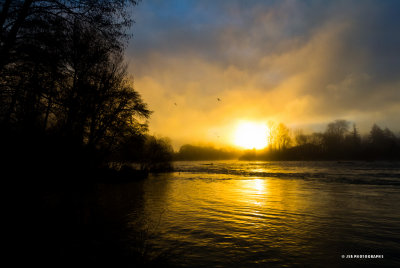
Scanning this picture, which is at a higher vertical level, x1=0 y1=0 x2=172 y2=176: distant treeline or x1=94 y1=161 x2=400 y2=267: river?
x1=0 y1=0 x2=172 y2=176: distant treeline

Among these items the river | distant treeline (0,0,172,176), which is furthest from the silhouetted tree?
the river

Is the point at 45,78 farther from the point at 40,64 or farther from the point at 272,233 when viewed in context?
the point at 272,233

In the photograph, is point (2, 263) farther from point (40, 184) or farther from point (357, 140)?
point (357, 140)

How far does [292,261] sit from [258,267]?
108cm

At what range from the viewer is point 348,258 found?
5.76 meters

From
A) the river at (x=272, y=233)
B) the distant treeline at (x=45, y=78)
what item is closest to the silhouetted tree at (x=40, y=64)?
the distant treeline at (x=45, y=78)

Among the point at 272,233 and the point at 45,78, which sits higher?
the point at 45,78

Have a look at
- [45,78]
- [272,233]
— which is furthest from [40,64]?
[272,233]

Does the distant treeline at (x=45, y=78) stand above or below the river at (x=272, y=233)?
above

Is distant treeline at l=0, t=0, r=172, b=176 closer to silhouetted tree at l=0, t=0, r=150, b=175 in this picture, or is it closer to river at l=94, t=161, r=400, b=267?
silhouetted tree at l=0, t=0, r=150, b=175

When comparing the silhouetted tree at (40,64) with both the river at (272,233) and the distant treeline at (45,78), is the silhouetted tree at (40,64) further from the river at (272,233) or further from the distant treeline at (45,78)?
the river at (272,233)

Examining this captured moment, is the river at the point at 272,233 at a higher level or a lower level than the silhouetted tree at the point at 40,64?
lower

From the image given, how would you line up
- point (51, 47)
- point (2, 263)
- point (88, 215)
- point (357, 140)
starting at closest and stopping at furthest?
1. point (2, 263)
2. point (51, 47)
3. point (88, 215)
4. point (357, 140)

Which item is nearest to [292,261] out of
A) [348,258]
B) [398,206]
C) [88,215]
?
[348,258]
